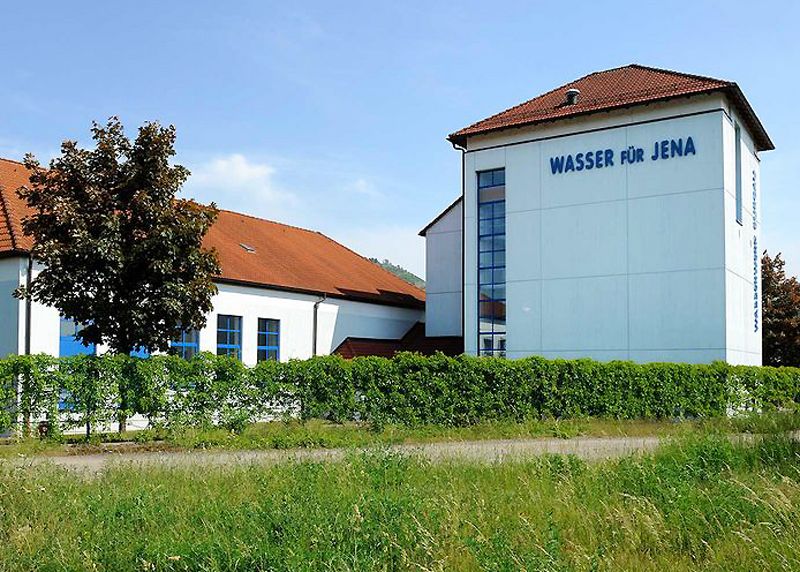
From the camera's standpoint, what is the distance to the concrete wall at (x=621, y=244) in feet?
91.6

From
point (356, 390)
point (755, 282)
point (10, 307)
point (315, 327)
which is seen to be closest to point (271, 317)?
point (315, 327)

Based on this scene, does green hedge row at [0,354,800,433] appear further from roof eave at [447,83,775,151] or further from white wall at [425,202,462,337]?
white wall at [425,202,462,337]

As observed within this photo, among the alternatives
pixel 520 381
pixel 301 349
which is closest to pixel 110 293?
pixel 520 381

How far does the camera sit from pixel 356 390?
20.0 meters

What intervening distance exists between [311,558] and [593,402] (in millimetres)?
17472

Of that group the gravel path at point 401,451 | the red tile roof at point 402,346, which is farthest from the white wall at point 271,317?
the gravel path at point 401,451

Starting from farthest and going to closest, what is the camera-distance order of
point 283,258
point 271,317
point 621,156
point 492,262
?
1. point 283,258
2. point 492,262
3. point 271,317
4. point 621,156

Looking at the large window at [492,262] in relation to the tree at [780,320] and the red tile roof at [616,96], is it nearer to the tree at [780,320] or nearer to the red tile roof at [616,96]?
the red tile roof at [616,96]

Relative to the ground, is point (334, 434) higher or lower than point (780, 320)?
lower

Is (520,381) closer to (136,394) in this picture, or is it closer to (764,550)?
(136,394)

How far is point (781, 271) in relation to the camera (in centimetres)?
4762

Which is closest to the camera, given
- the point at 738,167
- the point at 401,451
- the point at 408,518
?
the point at 408,518

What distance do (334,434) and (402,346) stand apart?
20278 millimetres

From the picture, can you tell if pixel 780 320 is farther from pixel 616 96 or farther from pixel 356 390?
pixel 356 390
